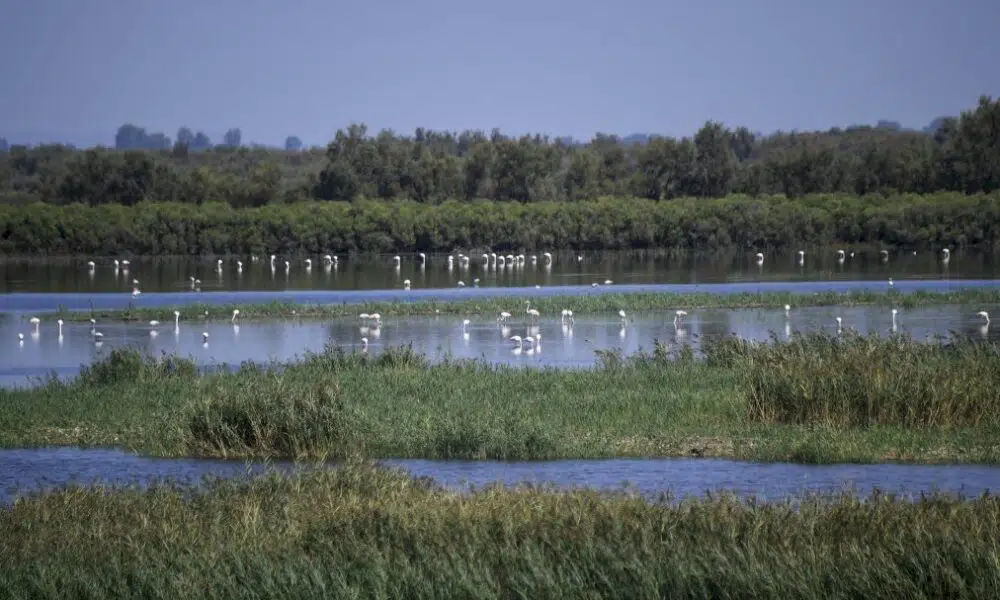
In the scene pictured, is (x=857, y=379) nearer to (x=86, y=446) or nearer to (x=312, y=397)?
(x=312, y=397)

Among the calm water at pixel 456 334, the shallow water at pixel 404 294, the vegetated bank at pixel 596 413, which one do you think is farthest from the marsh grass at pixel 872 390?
the shallow water at pixel 404 294

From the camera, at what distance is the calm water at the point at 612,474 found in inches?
723

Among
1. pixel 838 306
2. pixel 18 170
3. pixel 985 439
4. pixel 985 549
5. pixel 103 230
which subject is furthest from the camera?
pixel 18 170

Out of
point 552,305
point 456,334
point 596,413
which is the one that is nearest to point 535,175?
point 552,305

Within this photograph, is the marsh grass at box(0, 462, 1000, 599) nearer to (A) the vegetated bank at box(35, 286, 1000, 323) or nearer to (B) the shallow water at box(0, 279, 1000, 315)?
(A) the vegetated bank at box(35, 286, 1000, 323)

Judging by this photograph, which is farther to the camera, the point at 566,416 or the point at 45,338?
the point at 45,338

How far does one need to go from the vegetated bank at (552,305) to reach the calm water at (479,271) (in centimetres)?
1314

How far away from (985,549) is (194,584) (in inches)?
267

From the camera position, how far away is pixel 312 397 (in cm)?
2136

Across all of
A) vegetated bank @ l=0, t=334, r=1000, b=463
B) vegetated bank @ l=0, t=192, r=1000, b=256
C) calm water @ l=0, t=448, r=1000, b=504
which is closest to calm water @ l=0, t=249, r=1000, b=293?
vegetated bank @ l=0, t=192, r=1000, b=256

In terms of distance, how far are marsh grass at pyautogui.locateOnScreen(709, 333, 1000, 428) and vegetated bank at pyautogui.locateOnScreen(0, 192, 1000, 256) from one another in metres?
66.7

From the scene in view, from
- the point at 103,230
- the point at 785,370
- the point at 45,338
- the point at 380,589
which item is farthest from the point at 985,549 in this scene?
the point at 103,230

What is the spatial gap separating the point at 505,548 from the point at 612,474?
6209 mm

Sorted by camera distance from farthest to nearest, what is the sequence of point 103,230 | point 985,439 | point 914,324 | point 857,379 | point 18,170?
point 18,170 → point 103,230 → point 914,324 → point 857,379 → point 985,439
